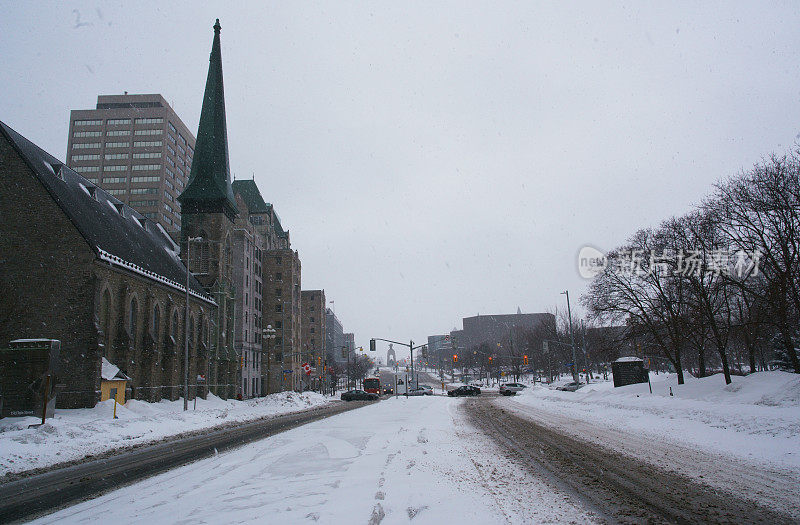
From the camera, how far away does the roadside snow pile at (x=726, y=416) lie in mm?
13250

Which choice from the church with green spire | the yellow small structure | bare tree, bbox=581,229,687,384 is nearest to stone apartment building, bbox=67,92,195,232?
the church with green spire

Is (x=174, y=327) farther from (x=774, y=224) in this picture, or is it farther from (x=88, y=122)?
(x=88, y=122)

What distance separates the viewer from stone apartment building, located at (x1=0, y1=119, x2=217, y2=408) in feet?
94.3

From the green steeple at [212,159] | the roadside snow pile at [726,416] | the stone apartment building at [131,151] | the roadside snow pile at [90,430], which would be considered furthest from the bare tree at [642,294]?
the stone apartment building at [131,151]

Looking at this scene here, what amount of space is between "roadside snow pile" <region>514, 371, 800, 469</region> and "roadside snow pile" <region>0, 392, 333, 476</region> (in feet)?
63.6

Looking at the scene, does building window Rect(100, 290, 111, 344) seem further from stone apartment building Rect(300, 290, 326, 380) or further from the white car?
stone apartment building Rect(300, 290, 326, 380)

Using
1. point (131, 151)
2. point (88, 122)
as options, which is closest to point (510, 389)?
point (131, 151)

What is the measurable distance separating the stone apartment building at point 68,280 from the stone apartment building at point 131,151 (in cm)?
8126

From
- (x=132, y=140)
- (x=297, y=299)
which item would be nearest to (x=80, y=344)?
(x=297, y=299)

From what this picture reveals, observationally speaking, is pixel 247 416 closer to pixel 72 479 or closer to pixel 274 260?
pixel 72 479

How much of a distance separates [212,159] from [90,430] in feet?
141

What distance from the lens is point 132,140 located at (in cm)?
11344

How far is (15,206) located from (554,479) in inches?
1369

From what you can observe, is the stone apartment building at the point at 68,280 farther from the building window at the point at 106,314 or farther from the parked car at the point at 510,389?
the parked car at the point at 510,389
